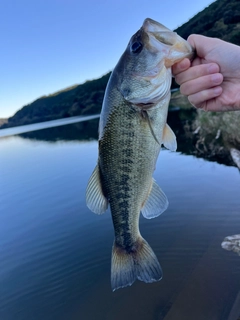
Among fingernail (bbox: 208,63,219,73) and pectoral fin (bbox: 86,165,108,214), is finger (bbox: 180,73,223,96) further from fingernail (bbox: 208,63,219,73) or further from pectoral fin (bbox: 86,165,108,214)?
pectoral fin (bbox: 86,165,108,214)

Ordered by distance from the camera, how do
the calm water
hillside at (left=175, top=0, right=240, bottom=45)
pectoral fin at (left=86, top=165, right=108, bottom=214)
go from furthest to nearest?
hillside at (left=175, top=0, right=240, bottom=45)
the calm water
pectoral fin at (left=86, top=165, right=108, bottom=214)

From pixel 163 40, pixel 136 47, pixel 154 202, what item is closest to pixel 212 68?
pixel 163 40

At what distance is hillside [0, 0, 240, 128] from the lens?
5122 centimetres

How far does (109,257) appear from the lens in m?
7.64

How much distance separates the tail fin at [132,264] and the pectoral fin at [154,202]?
1.34ft

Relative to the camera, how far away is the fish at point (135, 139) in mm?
2322

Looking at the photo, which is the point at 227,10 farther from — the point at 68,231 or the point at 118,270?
the point at 118,270

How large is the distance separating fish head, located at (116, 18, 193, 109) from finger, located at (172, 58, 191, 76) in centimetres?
7

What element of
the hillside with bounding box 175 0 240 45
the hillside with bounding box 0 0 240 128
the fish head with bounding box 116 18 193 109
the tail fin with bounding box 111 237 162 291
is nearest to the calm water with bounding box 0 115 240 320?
the tail fin with bounding box 111 237 162 291

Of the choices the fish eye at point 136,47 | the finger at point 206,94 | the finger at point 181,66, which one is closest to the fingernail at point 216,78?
the finger at point 206,94

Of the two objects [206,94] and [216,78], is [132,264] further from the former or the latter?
[216,78]

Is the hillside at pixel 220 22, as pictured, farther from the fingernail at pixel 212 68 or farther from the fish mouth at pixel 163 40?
the fish mouth at pixel 163 40

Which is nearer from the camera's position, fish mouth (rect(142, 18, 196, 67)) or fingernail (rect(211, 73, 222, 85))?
fish mouth (rect(142, 18, 196, 67))

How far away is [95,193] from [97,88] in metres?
121
